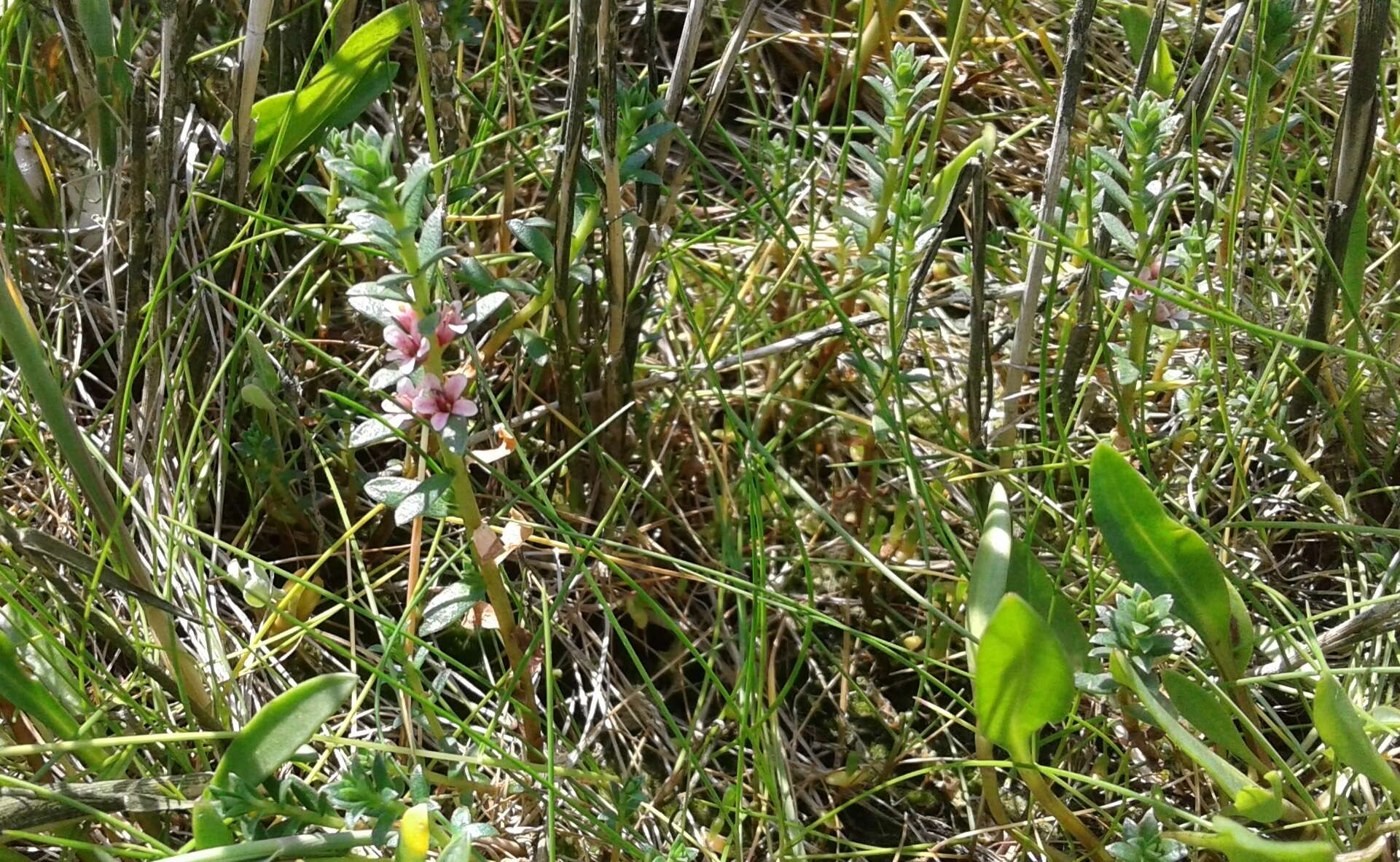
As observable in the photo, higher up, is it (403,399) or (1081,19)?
(1081,19)

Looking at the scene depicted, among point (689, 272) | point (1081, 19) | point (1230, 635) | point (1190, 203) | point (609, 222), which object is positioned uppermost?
point (1081, 19)

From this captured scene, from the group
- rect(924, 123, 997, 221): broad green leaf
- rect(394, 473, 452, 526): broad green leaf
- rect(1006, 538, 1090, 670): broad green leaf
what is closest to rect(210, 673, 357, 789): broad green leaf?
rect(394, 473, 452, 526): broad green leaf

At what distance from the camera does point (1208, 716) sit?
1.07 m

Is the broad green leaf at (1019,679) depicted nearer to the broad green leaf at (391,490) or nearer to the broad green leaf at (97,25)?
the broad green leaf at (391,490)

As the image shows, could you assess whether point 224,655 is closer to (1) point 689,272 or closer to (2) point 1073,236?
(1) point 689,272

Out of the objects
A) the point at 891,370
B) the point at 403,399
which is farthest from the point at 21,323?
the point at 891,370

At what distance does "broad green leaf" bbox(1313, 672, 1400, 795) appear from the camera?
0.94 metres

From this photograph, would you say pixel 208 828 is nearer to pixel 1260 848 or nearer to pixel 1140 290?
pixel 1260 848

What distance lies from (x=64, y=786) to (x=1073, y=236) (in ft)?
3.75

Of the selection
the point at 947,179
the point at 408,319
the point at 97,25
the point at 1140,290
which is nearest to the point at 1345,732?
the point at 1140,290

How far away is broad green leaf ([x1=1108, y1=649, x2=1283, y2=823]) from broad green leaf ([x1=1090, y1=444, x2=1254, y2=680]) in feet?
0.41

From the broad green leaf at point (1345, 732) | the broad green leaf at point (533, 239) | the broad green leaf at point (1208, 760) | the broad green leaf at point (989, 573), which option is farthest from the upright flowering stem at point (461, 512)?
the broad green leaf at point (1345, 732)

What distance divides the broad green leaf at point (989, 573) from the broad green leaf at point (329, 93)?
0.82 meters

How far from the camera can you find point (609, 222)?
4.01 feet
